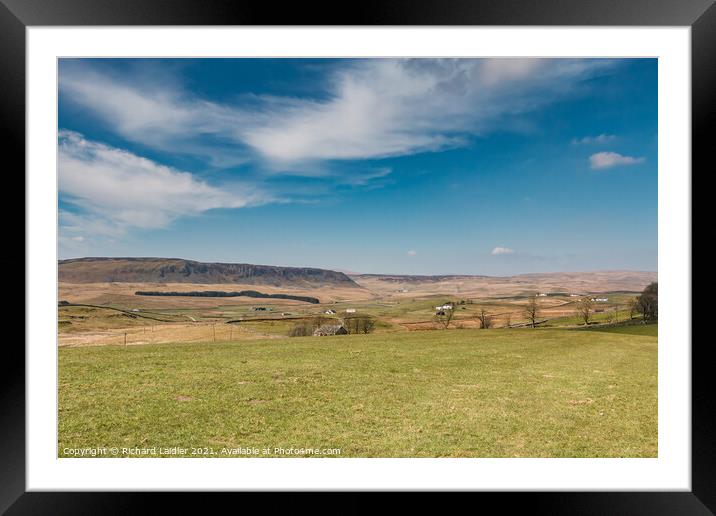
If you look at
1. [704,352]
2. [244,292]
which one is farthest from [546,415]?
[244,292]

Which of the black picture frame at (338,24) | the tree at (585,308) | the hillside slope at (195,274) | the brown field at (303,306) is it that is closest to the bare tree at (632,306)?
the brown field at (303,306)

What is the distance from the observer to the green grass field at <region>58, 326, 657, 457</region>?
6.91 ft

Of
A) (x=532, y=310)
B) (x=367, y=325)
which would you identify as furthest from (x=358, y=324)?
(x=532, y=310)

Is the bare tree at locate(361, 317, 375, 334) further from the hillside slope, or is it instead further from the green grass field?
the hillside slope

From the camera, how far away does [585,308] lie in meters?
8.62

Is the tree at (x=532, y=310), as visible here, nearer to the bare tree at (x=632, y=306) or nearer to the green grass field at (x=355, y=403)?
the bare tree at (x=632, y=306)

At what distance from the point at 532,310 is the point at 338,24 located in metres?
10.1

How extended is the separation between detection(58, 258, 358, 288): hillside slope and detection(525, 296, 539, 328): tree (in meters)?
8.44

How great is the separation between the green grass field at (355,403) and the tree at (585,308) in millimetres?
4005

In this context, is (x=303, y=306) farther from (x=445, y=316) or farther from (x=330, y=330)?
(x=445, y=316)

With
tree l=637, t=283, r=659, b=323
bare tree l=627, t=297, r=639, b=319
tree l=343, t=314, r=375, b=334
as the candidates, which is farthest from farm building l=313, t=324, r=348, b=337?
bare tree l=627, t=297, r=639, b=319

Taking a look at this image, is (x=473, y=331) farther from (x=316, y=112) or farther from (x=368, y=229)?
(x=316, y=112)

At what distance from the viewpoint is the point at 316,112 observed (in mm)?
3432

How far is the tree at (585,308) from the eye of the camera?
8.55m
